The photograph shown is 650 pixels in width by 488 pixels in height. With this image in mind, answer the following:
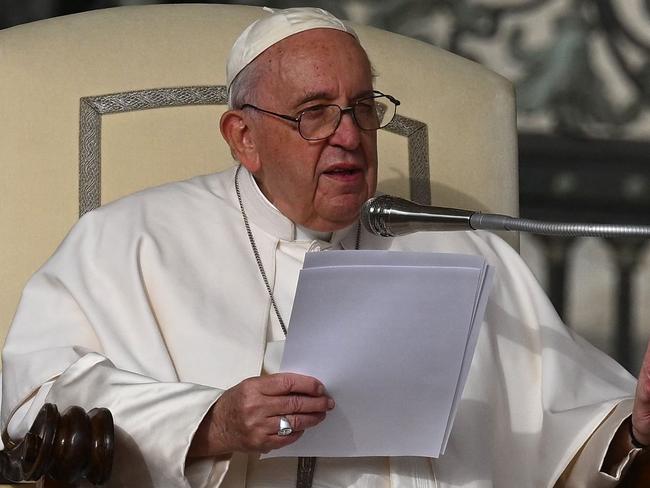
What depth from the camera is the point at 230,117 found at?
10.2ft

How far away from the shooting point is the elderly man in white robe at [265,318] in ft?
8.78

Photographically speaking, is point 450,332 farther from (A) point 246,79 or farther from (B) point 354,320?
(A) point 246,79

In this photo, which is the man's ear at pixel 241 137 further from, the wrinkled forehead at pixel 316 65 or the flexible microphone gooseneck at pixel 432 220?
the flexible microphone gooseneck at pixel 432 220

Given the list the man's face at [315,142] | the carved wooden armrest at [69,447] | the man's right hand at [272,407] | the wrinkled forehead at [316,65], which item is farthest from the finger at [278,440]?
the wrinkled forehead at [316,65]

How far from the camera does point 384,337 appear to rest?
2426mm

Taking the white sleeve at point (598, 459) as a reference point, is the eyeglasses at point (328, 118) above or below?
above

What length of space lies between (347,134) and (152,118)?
63cm

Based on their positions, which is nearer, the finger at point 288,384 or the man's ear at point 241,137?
the finger at point 288,384

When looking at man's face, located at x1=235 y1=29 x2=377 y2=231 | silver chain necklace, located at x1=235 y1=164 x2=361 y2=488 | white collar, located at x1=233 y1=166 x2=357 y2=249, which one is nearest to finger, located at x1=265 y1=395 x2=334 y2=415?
silver chain necklace, located at x1=235 y1=164 x2=361 y2=488

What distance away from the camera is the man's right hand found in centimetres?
237

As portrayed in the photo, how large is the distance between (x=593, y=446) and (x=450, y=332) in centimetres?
57

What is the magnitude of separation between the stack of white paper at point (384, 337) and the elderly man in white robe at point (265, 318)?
0.71 ft

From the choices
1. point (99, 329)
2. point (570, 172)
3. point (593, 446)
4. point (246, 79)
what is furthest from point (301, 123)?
point (570, 172)

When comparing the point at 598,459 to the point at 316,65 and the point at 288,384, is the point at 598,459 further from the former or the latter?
the point at 316,65
